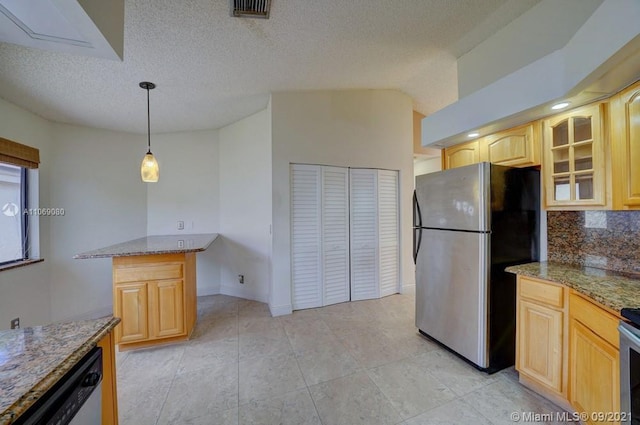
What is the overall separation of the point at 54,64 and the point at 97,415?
2568 mm

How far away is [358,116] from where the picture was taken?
11.8 ft

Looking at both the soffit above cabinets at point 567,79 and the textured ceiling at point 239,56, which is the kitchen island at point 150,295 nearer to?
the textured ceiling at point 239,56

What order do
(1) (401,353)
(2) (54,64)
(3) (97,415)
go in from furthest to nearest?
(1) (401,353) → (2) (54,64) → (3) (97,415)

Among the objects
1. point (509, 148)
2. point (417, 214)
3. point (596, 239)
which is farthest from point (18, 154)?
point (596, 239)

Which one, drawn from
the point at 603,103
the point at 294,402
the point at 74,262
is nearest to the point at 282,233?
the point at 294,402

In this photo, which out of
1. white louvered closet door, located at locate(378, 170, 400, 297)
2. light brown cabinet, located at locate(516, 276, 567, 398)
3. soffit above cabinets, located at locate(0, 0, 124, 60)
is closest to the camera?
soffit above cabinets, located at locate(0, 0, 124, 60)

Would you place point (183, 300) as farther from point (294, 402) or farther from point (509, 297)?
point (509, 297)

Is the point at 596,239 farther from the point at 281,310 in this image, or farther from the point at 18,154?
the point at 18,154

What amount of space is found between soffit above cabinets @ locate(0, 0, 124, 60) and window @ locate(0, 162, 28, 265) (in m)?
2.36

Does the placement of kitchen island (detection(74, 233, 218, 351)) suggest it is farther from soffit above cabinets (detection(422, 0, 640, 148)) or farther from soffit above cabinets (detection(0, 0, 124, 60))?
soffit above cabinets (detection(422, 0, 640, 148))

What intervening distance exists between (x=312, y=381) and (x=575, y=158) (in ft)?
8.30

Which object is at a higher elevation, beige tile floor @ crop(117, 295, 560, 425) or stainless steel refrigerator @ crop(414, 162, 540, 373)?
stainless steel refrigerator @ crop(414, 162, 540, 373)

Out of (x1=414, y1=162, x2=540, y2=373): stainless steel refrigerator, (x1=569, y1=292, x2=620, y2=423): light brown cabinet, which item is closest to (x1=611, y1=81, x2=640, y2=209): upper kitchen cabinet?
(x1=414, y1=162, x2=540, y2=373): stainless steel refrigerator

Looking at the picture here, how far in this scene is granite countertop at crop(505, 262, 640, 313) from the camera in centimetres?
131
